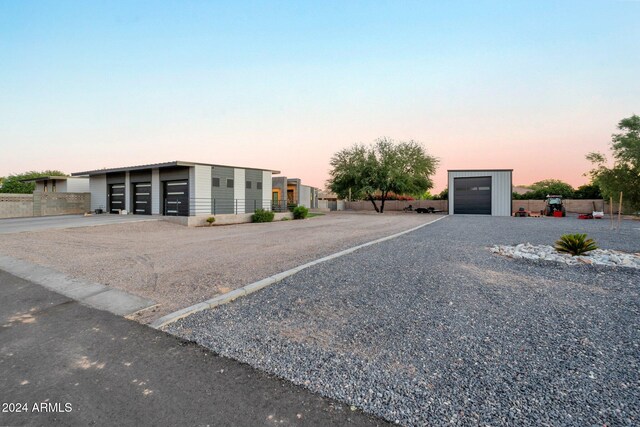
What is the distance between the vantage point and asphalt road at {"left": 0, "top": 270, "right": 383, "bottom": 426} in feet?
6.60

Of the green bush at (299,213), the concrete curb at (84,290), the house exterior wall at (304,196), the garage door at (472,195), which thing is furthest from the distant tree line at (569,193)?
the concrete curb at (84,290)

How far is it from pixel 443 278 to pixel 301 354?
3.38 m

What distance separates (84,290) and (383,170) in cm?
3158

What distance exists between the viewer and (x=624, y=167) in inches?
1008

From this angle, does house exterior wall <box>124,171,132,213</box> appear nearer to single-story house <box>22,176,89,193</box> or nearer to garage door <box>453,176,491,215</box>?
single-story house <box>22,176,89,193</box>

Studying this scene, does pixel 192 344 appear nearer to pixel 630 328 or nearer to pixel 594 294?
pixel 630 328

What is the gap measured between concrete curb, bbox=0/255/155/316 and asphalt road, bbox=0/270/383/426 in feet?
2.31

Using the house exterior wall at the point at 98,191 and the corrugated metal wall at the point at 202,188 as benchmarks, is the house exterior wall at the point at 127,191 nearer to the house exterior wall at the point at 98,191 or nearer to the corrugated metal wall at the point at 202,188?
the house exterior wall at the point at 98,191

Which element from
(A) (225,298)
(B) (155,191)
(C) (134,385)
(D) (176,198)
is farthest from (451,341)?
(B) (155,191)

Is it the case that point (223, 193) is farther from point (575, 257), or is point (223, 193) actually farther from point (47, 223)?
point (575, 257)

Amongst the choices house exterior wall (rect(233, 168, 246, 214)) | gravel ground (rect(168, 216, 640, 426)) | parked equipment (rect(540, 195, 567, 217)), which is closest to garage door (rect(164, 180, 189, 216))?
house exterior wall (rect(233, 168, 246, 214))

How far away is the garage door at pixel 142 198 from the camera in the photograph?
22.1 m

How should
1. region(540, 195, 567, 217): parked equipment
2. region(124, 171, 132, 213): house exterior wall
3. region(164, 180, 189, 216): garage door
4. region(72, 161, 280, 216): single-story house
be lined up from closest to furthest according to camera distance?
region(72, 161, 280, 216): single-story house → region(164, 180, 189, 216): garage door → region(124, 171, 132, 213): house exterior wall → region(540, 195, 567, 217): parked equipment

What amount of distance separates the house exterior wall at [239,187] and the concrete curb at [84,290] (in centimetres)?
1628
